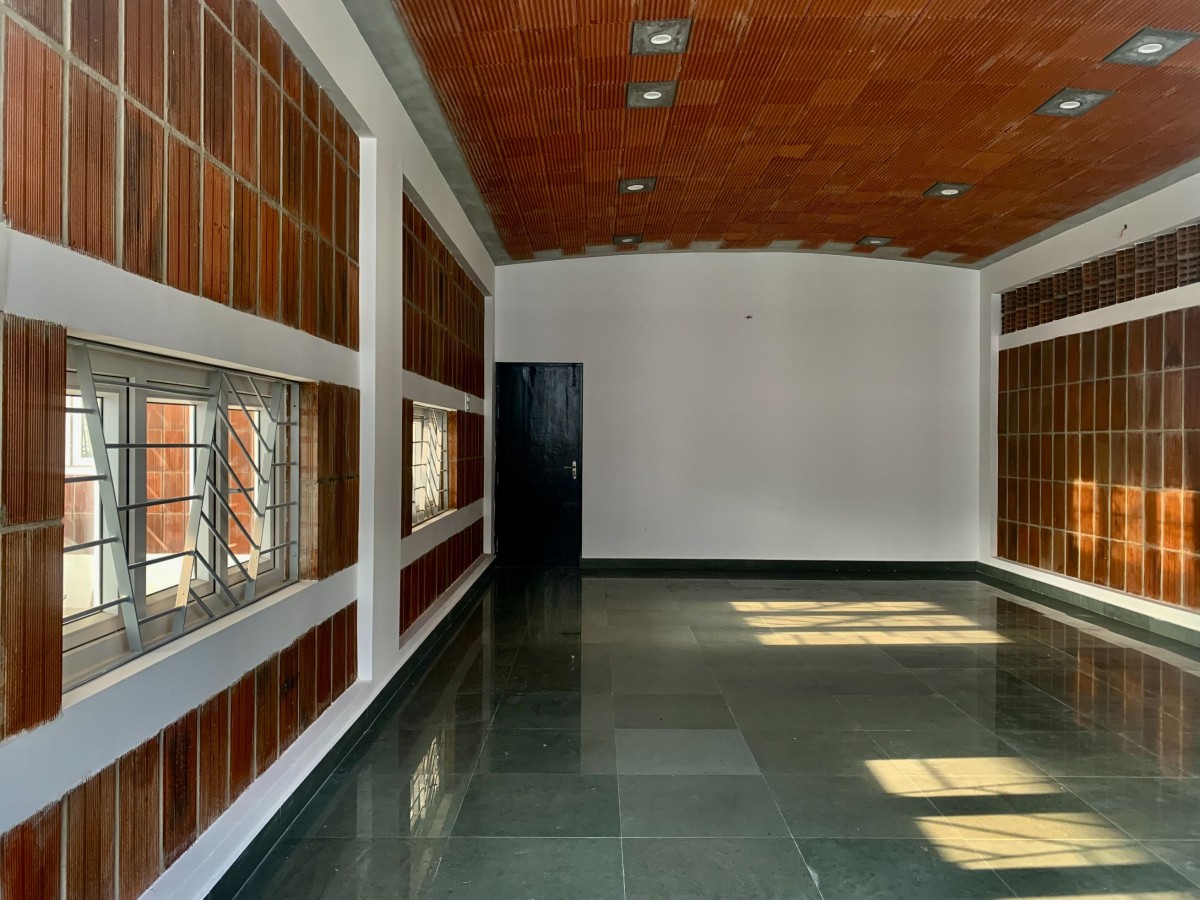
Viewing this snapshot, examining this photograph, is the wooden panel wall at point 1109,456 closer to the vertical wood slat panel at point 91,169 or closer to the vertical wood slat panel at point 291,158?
the vertical wood slat panel at point 291,158

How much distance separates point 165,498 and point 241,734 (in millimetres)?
993

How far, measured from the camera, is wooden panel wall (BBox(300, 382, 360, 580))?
13.3ft

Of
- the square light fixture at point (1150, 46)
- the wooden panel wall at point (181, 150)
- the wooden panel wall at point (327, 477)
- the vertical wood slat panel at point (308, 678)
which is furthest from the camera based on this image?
the square light fixture at point (1150, 46)

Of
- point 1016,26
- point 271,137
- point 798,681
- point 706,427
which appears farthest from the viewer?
point 706,427

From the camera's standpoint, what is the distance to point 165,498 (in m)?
2.96

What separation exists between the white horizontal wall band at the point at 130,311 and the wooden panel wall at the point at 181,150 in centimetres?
5

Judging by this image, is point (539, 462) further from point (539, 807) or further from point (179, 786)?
point (179, 786)

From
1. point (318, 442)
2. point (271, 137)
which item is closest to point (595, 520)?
point (318, 442)

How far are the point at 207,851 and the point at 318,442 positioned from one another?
1.84 metres

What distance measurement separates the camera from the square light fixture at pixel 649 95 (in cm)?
548

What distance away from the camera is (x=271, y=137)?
351 cm

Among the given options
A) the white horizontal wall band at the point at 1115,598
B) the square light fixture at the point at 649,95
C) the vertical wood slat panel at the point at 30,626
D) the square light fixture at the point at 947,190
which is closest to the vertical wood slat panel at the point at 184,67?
the vertical wood slat panel at the point at 30,626

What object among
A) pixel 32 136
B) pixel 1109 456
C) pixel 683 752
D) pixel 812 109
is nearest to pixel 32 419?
pixel 32 136

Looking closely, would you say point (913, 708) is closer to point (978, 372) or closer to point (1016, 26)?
point (1016, 26)
